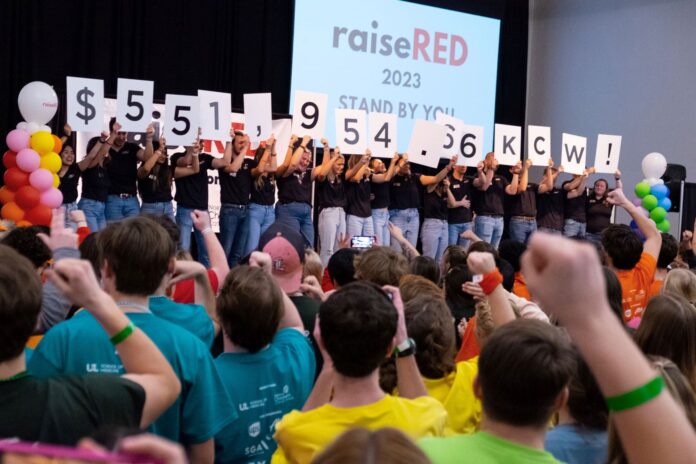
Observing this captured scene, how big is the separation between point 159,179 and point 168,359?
6487 mm

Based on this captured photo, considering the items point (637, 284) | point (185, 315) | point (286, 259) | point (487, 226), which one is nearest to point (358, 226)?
point (487, 226)

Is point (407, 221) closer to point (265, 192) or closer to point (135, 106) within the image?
point (265, 192)

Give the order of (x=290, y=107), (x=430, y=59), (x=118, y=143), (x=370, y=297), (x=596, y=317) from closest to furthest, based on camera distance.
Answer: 1. (x=596, y=317)
2. (x=370, y=297)
3. (x=118, y=143)
4. (x=290, y=107)
5. (x=430, y=59)

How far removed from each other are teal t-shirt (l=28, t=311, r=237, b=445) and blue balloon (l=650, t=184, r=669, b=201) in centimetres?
931

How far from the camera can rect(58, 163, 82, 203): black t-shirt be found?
7910 millimetres

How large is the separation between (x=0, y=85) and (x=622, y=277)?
7.18m

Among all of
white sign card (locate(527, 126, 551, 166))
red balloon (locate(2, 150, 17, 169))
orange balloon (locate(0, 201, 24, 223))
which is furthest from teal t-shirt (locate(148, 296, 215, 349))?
white sign card (locate(527, 126, 551, 166))

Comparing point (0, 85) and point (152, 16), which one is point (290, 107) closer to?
point (152, 16)

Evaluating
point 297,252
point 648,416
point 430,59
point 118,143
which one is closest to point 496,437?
point 648,416

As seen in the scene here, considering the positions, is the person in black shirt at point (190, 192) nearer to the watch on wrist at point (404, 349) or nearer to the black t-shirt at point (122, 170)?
the black t-shirt at point (122, 170)

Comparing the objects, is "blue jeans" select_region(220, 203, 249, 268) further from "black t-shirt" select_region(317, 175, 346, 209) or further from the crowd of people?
the crowd of people

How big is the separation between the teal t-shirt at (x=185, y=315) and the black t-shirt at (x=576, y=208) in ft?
31.1

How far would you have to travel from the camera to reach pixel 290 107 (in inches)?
440

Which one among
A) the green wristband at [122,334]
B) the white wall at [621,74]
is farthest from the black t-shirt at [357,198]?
the green wristband at [122,334]
